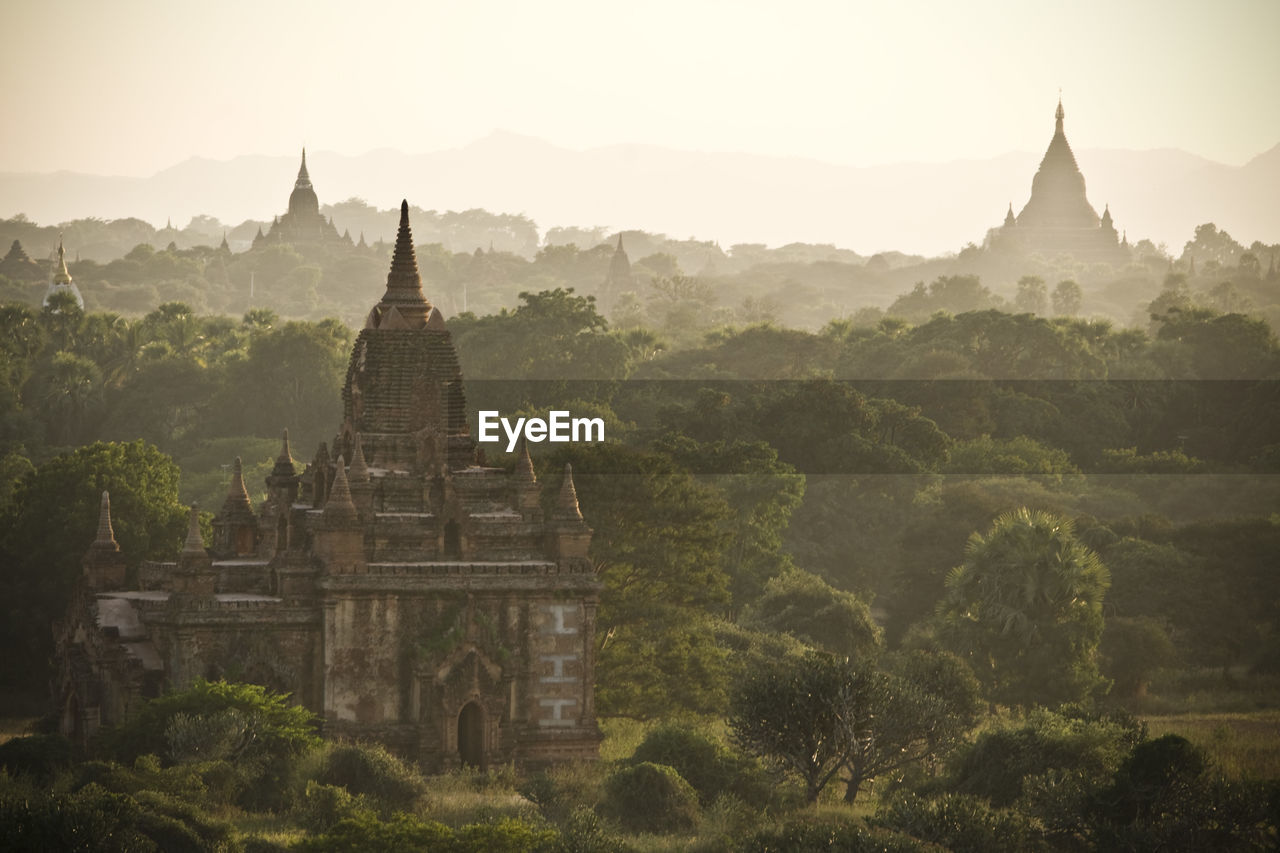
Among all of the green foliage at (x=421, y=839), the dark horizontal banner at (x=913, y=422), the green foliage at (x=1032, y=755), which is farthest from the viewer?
the dark horizontal banner at (x=913, y=422)

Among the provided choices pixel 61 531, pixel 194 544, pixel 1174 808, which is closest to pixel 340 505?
pixel 194 544

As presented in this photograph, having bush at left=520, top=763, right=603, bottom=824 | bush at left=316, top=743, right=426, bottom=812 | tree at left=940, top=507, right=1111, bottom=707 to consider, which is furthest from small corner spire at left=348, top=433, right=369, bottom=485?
tree at left=940, top=507, right=1111, bottom=707

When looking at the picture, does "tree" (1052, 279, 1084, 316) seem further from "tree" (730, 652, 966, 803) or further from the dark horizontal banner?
"tree" (730, 652, 966, 803)

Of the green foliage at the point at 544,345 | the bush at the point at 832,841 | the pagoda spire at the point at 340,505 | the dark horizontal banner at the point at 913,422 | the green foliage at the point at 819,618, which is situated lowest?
the bush at the point at 832,841

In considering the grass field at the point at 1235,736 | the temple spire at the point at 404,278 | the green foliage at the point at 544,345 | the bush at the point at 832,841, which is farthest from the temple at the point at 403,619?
the green foliage at the point at 544,345

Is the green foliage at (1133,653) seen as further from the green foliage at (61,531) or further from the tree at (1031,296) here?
the tree at (1031,296)

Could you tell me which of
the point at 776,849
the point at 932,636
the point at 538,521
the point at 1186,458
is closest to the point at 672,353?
the point at 1186,458
